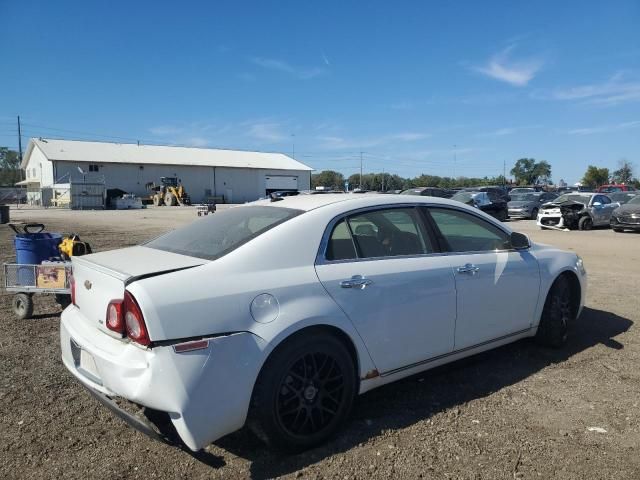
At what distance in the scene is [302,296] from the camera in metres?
3.08

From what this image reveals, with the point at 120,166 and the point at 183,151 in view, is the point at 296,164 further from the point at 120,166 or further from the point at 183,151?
the point at 120,166

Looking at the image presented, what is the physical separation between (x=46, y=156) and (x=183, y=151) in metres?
19.6

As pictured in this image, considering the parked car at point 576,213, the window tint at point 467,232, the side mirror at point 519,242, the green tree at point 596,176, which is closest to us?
the window tint at point 467,232

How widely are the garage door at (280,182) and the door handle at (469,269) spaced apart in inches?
2811

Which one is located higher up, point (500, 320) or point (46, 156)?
point (46, 156)

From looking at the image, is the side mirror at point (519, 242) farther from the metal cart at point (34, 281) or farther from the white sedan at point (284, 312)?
the metal cart at point (34, 281)

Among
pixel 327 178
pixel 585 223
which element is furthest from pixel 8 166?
pixel 585 223

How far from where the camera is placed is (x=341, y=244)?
11.5 feet

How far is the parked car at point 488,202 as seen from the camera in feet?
80.0

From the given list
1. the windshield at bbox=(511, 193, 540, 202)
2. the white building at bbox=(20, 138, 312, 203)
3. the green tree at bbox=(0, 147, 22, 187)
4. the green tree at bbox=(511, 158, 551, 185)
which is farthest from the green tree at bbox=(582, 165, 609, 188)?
the green tree at bbox=(0, 147, 22, 187)

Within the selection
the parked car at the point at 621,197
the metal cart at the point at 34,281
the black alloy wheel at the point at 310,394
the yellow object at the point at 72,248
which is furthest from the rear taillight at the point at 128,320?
the parked car at the point at 621,197

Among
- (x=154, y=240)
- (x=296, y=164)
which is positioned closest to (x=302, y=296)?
(x=154, y=240)

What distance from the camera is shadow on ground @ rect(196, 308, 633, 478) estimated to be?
3.13 meters

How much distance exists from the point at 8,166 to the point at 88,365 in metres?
138
